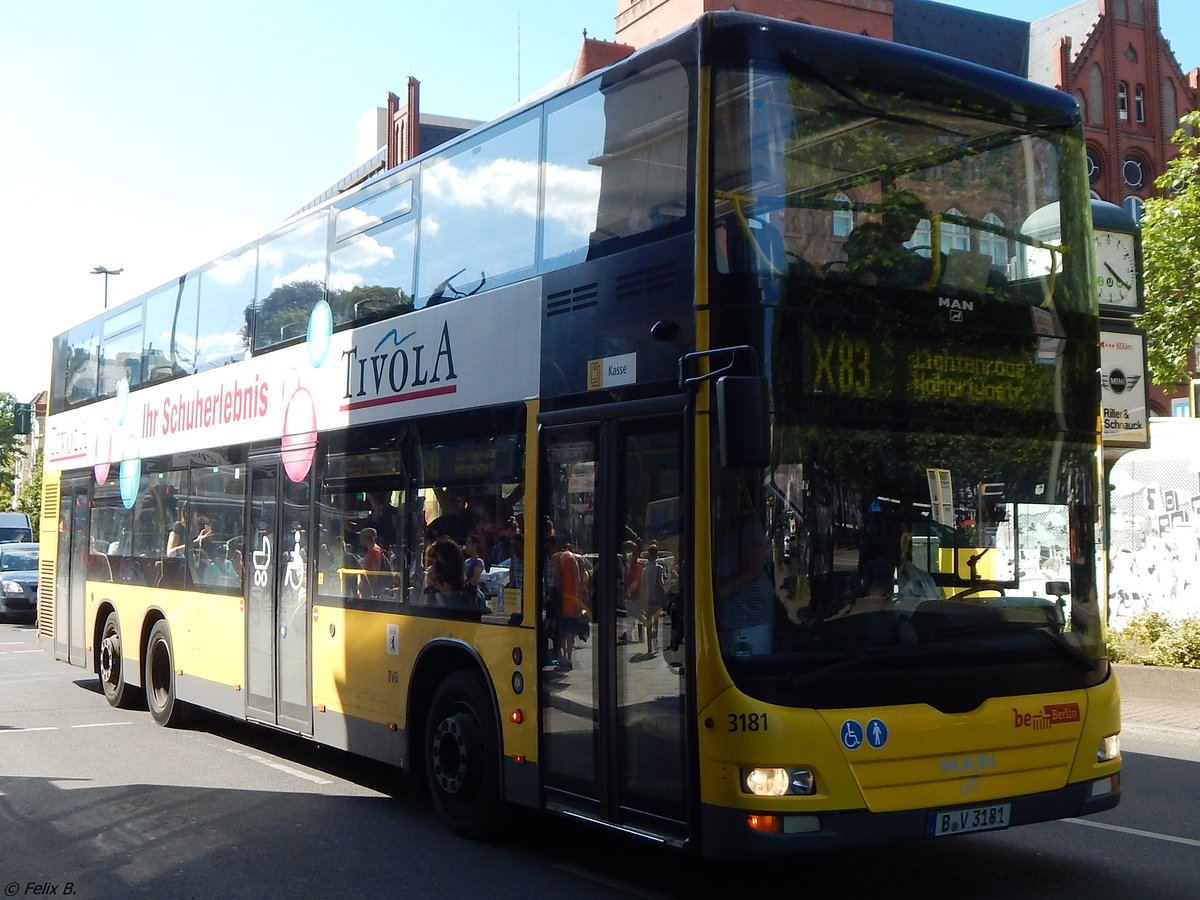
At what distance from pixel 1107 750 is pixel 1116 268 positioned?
11.5 meters

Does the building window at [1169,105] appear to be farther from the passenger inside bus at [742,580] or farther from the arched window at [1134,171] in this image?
the passenger inside bus at [742,580]

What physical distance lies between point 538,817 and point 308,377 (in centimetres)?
396

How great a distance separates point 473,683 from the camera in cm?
822

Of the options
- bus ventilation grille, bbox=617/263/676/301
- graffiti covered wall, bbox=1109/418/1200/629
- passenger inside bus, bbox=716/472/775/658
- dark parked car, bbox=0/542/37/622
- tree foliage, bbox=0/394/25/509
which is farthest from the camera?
tree foliage, bbox=0/394/25/509

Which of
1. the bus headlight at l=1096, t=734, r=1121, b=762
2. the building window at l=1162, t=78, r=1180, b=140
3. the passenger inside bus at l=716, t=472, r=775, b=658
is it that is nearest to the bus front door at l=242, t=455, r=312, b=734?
the passenger inside bus at l=716, t=472, r=775, b=658

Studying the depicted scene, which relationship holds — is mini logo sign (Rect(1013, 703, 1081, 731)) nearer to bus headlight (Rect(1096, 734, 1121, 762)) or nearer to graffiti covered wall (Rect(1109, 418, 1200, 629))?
bus headlight (Rect(1096, 734, 1121, 762))

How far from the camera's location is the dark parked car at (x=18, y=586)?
31.1m

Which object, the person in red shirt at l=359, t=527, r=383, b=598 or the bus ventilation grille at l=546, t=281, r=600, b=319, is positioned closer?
the bus ventilation grille at l=546, t=281, r=600, b=319

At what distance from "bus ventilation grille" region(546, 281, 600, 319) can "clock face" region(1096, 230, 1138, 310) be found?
36.9 feet

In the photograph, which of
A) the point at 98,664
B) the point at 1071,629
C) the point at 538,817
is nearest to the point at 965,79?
the point at 1071,629

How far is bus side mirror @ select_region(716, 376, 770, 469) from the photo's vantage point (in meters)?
5.93

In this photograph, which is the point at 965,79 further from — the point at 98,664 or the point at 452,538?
the point at 98,664

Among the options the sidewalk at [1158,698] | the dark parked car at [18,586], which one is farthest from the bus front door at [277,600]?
the dark parked car at [18,586]

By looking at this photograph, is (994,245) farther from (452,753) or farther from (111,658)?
(111,658)
